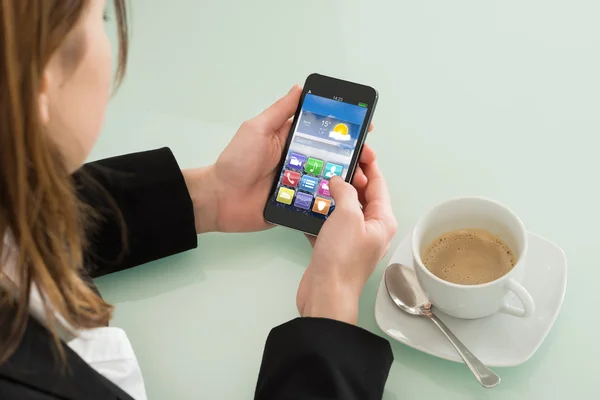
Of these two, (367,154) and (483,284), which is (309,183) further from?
(483,284)

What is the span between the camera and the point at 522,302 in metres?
0.54

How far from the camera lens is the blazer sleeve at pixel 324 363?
0.51m

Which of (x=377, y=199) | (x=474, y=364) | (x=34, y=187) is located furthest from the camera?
(x=377, y=199)

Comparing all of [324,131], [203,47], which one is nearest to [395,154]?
[324,131]

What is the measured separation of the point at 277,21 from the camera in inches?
34.4

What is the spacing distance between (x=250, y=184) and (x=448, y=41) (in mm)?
319

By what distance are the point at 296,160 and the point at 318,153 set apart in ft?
0.08

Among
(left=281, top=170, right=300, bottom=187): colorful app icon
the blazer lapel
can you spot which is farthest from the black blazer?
(left=281, top=170, right=300, bottom=187): colorful app icon

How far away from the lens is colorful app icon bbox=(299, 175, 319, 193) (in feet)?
2.19

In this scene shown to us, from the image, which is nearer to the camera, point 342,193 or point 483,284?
point 483,284

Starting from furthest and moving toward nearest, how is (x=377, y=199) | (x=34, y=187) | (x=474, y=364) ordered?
1. (x=377, y=199)
2. (x=474, y=364)
3. (x=34, y=187)

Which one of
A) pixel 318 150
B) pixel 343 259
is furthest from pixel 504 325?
pixel 318 150

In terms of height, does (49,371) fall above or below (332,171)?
below

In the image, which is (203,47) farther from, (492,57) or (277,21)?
(492,57)
